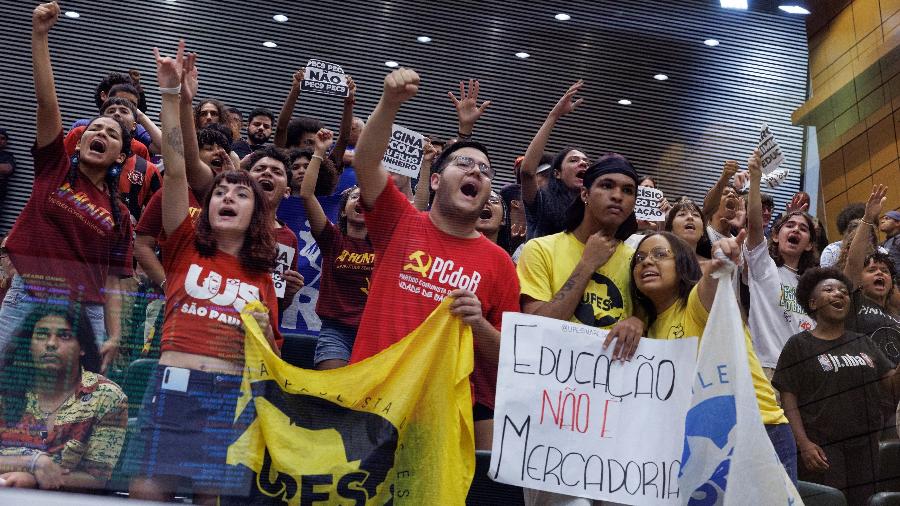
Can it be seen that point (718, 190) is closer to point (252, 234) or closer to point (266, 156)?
point (266, 156)

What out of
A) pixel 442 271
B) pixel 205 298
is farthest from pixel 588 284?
pixel 205 298

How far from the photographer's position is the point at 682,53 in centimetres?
478

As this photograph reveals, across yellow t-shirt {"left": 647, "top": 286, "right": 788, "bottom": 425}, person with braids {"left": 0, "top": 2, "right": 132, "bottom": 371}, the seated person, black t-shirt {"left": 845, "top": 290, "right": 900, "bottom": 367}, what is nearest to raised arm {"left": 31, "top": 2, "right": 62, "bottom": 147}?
person with braids {"left": 0, "top": 2, "right": 132, "bottom": 371}

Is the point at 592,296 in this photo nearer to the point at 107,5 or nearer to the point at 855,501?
the point at 855,501

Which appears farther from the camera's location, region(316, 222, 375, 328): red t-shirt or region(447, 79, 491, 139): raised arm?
region(447, 79, 491, 139): raised arm

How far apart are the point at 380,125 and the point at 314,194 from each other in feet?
4.35

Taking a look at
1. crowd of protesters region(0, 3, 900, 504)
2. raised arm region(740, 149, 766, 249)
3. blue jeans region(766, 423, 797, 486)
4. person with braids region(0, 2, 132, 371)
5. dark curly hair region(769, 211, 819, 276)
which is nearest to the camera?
crowd of protesters region(0, 3, 900, 504)

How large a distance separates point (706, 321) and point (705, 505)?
0.56m

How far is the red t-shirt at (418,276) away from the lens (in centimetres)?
345

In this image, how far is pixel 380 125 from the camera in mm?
3461

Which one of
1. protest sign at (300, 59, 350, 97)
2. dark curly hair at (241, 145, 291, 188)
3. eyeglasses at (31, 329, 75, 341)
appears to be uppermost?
protest sign at (300, 59, 350, 97)

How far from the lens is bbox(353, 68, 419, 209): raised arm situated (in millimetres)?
3443

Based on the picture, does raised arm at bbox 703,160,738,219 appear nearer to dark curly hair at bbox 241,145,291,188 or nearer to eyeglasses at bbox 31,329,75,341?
dark curly hair at bbox 241,145,291,188

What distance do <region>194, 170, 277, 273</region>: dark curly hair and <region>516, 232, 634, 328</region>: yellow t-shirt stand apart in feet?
2.70
